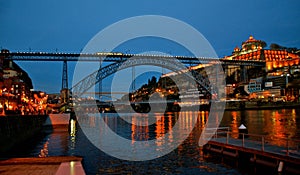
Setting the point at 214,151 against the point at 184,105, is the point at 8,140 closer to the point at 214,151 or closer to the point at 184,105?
the point at 214,151

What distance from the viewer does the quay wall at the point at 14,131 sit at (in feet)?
47.9

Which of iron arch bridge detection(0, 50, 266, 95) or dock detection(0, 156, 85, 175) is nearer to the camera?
dock detection(0, 156, 85, 175)

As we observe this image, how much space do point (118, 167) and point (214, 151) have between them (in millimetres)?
4668

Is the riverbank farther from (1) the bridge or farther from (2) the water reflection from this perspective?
(2) the water reflection

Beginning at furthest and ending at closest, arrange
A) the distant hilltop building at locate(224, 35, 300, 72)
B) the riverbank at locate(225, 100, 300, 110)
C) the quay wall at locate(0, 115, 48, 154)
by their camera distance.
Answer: the distant hilltop building at locate(224, 35, 300, 72)
the riverbank at locate(225, 100, 300, 110)
the quay wall at locate(0, 115, 48, 154)

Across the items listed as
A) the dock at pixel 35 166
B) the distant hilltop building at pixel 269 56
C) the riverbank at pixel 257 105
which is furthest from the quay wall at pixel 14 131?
the distant hilltop building at pixel 269 56

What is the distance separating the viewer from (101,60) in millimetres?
60000

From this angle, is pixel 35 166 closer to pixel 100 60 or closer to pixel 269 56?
pixel 100 60

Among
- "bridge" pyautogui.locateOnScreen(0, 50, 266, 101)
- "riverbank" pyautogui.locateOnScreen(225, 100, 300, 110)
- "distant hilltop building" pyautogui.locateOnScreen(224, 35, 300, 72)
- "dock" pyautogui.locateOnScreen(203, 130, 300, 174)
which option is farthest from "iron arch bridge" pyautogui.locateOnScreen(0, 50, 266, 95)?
"distant hilltop building" pyautogui.locateOnScreen(224, 35, 300, 72)

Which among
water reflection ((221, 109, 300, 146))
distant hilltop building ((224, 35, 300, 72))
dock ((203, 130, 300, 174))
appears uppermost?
distant hilltop building ((224, 35, 300, 72))

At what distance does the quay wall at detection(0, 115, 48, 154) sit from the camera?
14.6 metres

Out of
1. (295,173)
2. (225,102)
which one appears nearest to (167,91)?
(225,102)

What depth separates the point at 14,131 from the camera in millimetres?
17906

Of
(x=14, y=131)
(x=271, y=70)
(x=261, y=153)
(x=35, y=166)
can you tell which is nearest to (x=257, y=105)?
(x=271, y=70)
